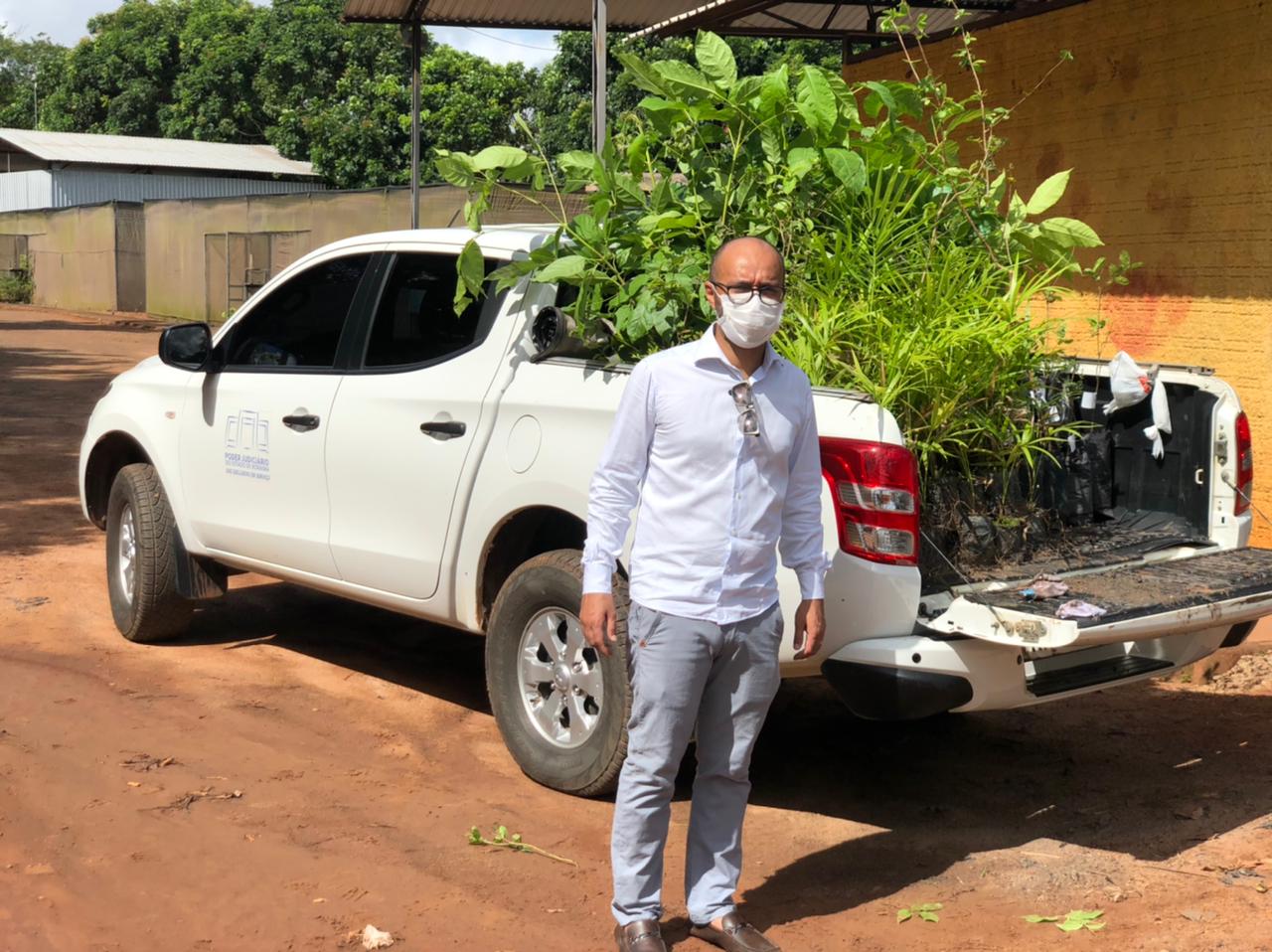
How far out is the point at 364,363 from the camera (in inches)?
232

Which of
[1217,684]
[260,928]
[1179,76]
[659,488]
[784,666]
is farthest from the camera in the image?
[1179,76]

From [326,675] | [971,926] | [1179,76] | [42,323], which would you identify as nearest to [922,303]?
[971,926]

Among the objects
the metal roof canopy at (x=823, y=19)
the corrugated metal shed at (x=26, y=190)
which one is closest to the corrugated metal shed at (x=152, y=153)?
the corrugated metal shed at (x=26, y=190)

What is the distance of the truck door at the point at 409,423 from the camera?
5.43 metres

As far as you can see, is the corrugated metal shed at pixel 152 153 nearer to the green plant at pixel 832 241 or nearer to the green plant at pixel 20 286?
the green plant at pixel 20 286

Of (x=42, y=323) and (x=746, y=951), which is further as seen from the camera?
→ (x=42, y=323)

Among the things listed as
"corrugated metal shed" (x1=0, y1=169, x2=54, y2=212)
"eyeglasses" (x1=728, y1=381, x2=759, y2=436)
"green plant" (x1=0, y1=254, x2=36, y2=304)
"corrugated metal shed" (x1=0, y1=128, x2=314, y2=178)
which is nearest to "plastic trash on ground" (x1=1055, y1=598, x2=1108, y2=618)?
"eyeglasses" (x1=728, y1=381, x2=759, y2=436)

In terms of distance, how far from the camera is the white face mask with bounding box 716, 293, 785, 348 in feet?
12.4

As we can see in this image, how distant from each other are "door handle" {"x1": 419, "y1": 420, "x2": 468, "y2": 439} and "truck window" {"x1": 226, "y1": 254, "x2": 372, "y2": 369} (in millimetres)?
775

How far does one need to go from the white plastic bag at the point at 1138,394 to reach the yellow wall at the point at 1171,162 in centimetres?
328

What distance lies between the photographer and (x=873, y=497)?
4.31m

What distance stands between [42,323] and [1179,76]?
2803 centimetres

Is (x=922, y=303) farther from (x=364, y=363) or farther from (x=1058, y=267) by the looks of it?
(x=364, y=363)

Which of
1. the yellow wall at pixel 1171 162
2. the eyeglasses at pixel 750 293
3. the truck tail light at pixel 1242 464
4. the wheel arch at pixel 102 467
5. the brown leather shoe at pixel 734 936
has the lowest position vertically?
the brown leather shoe at pixel 734 936
